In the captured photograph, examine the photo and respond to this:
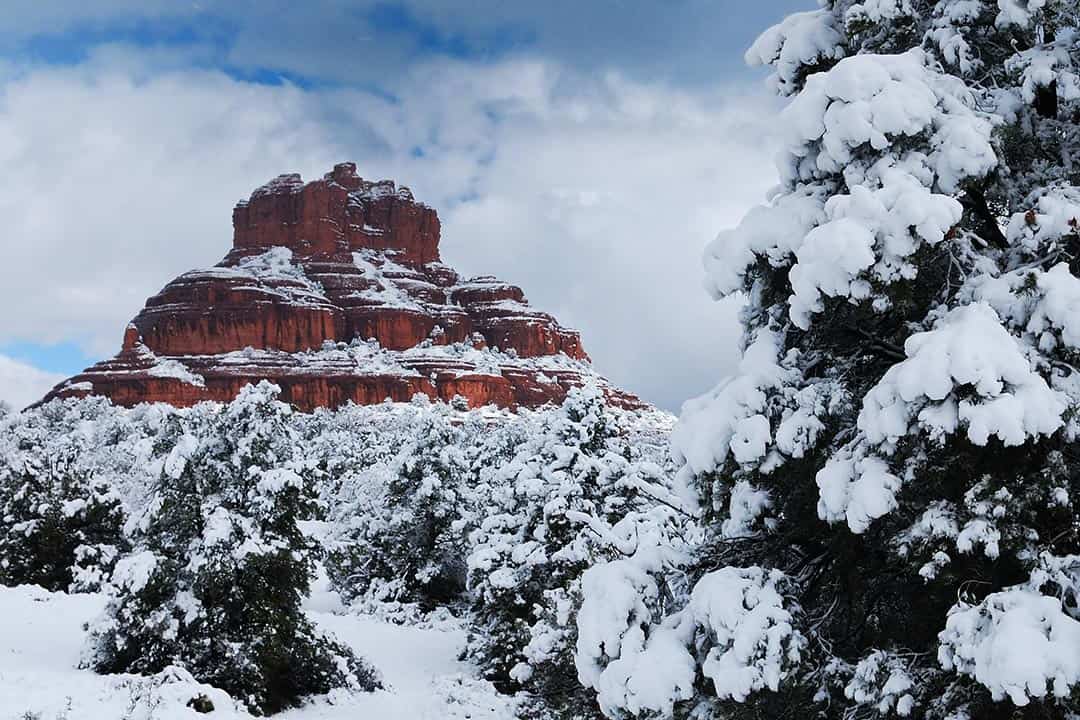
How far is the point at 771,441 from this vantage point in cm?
608

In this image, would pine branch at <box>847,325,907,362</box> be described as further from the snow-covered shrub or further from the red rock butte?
the red rock butte

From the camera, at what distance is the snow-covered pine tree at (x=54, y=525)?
2531cm

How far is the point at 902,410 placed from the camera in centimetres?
525

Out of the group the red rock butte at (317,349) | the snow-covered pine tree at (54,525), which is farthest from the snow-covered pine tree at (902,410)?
the red rock butte at (317,349)

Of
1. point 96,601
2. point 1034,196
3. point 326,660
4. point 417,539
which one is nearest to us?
point 1034,196

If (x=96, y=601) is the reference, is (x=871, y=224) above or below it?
below

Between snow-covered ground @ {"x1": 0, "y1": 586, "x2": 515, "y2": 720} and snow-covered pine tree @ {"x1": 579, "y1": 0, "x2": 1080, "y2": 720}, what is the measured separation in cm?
784

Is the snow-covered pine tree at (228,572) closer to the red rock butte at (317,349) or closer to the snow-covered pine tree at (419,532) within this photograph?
the snow-covered pine tree at (419,532)

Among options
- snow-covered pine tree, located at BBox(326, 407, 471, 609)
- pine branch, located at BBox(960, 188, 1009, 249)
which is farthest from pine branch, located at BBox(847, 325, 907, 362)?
snow-covered pine tree, located at BBox(326, 407, 471, 609)

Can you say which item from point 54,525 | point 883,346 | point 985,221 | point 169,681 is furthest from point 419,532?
point 985,221

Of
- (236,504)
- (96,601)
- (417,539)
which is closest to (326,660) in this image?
(236,504)

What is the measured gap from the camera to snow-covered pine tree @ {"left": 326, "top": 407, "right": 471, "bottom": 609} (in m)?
29.5

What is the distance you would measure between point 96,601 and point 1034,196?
2488 centimetres

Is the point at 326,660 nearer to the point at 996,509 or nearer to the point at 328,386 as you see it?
Result: the point at 996,509
